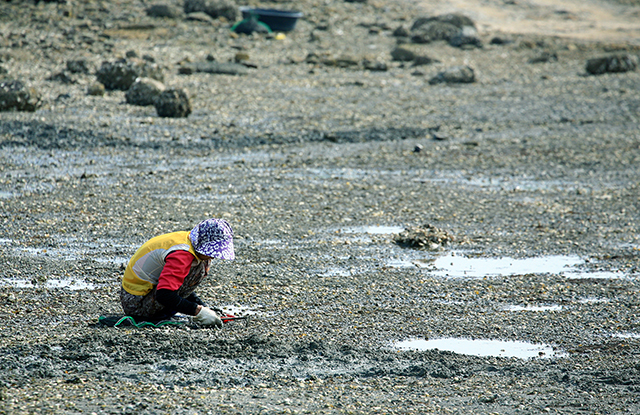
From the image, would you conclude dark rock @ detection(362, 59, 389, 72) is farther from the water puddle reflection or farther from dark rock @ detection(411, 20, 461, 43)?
the water puddle reflection

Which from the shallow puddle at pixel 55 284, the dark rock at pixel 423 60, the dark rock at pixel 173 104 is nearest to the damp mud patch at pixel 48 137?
the dark rock at pixel 173 104

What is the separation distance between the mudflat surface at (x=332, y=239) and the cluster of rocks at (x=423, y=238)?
105 mm

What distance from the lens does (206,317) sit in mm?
6008

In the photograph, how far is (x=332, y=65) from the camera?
926 inches

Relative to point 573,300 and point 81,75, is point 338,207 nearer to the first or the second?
point 573,300

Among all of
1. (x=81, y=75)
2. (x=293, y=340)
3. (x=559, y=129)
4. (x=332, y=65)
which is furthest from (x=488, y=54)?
(x=293, y=340)

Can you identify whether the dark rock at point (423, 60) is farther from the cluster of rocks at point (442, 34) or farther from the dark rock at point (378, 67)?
the cluster of rocks at point (442, 34)

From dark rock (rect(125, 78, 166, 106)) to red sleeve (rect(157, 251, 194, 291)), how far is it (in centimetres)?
1131

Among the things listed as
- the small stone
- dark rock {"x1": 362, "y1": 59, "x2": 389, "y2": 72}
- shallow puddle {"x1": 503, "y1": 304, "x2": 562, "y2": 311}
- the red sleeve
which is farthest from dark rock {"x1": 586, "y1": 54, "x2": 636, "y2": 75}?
the red sleeve

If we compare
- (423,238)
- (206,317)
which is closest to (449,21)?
(423,238)

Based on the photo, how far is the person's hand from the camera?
5.99 m

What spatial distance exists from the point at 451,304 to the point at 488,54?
74.3 feet

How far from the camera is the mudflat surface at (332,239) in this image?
17.4 ft

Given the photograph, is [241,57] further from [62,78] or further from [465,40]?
[465,40]
